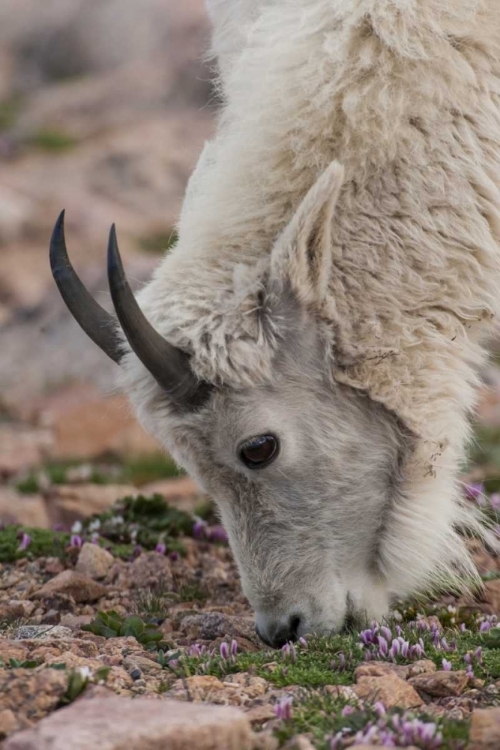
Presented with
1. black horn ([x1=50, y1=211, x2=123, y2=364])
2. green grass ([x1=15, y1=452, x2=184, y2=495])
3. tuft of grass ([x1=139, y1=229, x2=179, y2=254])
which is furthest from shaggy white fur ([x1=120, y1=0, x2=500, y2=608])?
tuft of grass ([x1=139, y1=229, x2=179, y2=254])

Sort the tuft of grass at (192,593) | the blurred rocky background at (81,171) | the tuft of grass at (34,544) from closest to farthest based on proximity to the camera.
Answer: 1. the tuft of grass at (192,593)
2. the tuft of grass at (34,544)
3. the blurred rocky background at (81,171)

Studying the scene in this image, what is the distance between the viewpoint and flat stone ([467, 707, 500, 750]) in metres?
2.90

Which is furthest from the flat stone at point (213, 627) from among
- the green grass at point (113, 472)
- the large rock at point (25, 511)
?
the green grass at point (113, 472)

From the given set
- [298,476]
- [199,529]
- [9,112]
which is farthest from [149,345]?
[9,112]

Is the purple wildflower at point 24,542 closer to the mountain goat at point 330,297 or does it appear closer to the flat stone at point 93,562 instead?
the flat stone at point 93,562

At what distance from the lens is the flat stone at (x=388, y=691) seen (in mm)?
3340

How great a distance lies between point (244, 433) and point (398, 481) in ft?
2.47

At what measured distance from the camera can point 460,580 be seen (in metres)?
4.98

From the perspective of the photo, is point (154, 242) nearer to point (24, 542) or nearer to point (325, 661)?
point (24, 542)

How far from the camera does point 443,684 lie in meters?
3.50

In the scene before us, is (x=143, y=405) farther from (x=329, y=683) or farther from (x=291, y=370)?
(x=329, y=683)

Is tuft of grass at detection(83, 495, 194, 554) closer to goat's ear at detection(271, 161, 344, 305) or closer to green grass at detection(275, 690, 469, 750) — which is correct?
goat's ear at detection(271, 161, 344, 305)

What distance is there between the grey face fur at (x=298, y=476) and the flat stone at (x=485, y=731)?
161cm

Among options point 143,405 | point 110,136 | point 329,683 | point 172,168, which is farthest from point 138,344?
point 110,136
